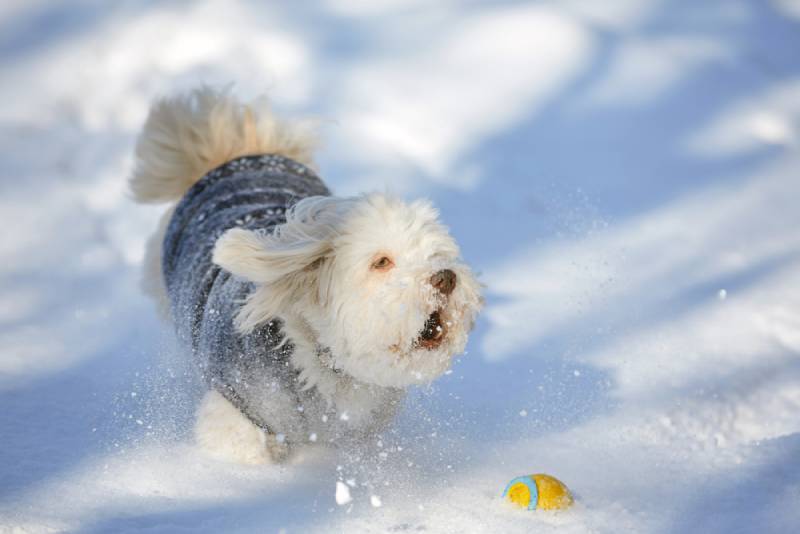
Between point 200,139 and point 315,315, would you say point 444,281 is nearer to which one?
point 315,315

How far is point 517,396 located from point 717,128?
12.5 ft

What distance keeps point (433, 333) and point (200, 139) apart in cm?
221

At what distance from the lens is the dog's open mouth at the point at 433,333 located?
2910mm

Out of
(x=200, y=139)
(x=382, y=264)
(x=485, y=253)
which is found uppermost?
(x=200, y=139)

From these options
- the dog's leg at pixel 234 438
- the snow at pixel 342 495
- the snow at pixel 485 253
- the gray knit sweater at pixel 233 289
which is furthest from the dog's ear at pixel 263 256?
the snow at pixel 342 495

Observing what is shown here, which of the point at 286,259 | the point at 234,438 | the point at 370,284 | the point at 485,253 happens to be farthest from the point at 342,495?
the point at 485,253

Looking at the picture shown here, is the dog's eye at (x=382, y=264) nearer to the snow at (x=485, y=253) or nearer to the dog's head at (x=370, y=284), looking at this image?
the dog's head at (x=370, y=284)

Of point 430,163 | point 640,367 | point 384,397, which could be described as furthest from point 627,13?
point 384,397

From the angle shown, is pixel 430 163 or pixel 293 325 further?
pixel 430 163

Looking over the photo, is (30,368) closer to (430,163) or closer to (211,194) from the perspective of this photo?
(211,194)

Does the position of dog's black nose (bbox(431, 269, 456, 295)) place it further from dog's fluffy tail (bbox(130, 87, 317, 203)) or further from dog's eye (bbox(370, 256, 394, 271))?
dog's fluffy tail (bbox(130, 87, 317, 203))

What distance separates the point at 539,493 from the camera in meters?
2.88

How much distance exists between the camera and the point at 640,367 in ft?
13.7

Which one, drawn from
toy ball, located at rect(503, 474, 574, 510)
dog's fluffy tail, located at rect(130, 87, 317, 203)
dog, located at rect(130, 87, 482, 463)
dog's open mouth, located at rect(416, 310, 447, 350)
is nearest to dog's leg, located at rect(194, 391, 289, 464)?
dog, located at rect(130, 87, 482, 463)
